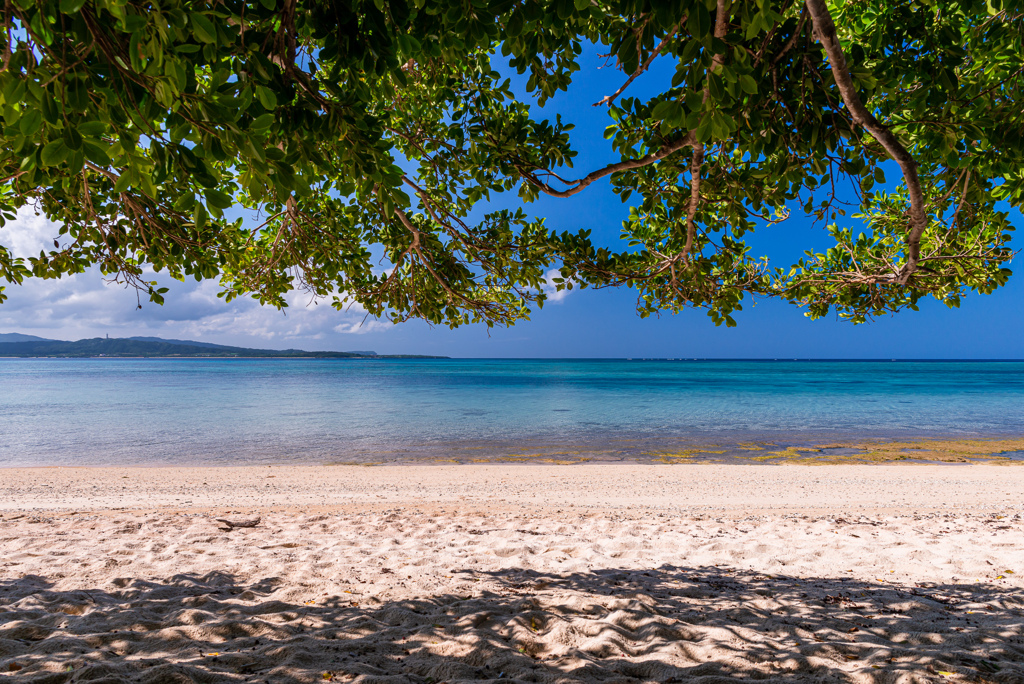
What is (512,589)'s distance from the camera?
4762 mm

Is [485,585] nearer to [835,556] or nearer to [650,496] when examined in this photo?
[835,556]

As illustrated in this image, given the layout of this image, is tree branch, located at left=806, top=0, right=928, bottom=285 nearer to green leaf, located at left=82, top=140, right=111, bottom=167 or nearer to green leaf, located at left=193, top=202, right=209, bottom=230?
green leaf, located at left=193, top=202, right=209, bottom=230

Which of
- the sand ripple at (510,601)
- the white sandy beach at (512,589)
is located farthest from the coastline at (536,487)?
the sand ripple at (510,601)

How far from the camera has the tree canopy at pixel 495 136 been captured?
190cm

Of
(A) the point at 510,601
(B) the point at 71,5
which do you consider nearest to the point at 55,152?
(B) the point at 71,5

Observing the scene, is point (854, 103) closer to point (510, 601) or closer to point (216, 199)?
point (216, 199)

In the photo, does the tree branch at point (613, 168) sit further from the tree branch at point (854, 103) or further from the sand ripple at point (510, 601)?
the sand ripple at point (510, 601)

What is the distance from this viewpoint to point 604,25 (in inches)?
168

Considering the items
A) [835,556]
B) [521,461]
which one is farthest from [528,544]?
[521,461]

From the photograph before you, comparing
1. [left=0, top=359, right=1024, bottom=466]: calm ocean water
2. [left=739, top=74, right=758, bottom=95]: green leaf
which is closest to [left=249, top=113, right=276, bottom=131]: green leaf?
[left=739, top=74, right=758, bottom=95]: green leaf

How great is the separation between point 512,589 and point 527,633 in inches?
41.1

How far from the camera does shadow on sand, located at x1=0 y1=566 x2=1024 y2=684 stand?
3.10 meters

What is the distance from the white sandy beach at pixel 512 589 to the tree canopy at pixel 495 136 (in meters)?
2.89

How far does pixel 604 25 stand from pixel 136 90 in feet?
11.8
